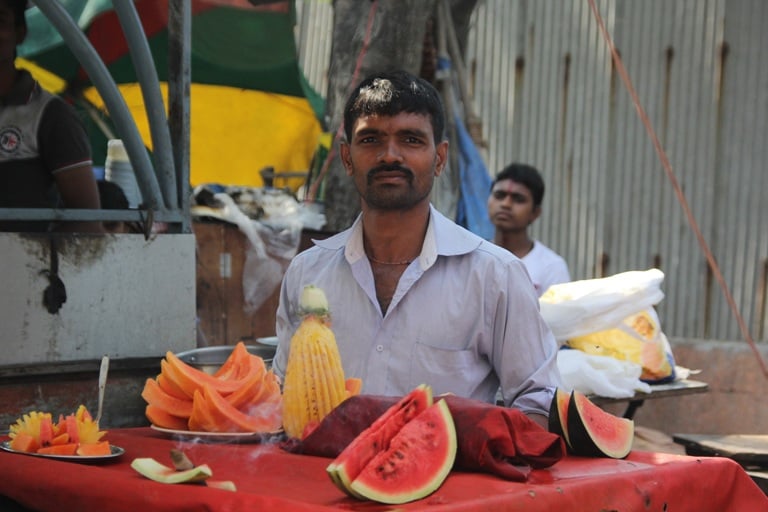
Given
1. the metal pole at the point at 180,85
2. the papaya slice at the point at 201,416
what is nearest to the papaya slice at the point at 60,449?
the papaya slice at the point at 201,416

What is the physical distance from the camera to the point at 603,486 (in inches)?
85.0

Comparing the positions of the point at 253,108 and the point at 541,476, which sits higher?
the point at 253,108

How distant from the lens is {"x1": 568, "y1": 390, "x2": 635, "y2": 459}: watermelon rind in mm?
2441

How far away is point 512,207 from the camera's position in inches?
269

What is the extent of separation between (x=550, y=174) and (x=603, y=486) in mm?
6485

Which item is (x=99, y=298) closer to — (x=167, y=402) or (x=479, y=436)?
(x=167, y=402)

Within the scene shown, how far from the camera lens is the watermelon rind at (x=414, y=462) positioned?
1978 mm

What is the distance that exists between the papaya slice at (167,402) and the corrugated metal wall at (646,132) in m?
4.94

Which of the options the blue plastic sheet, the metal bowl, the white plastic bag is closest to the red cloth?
the metal bowl

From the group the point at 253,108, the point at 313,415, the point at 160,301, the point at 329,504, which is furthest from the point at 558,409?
the point at 253,108

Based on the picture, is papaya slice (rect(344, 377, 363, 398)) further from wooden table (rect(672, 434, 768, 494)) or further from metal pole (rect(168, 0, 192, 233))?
wooden table (rect(672, 434, 768, 494))

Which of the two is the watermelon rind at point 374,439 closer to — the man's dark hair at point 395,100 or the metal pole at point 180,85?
the man's dark hair at point 395,100

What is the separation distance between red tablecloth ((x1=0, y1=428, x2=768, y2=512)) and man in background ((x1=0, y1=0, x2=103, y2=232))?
1.79 m

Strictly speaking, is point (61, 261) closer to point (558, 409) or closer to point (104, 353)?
point (104, 353)
